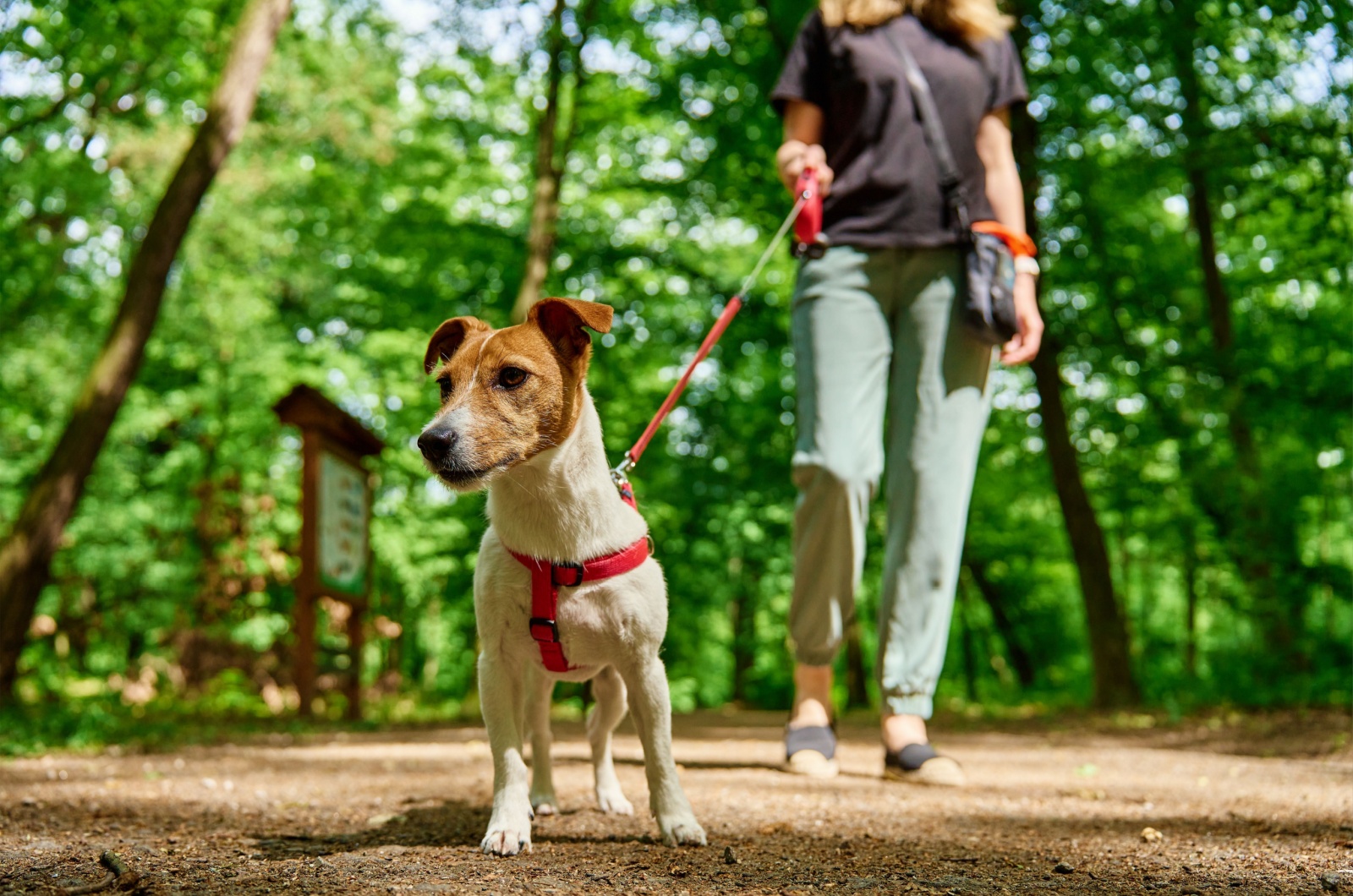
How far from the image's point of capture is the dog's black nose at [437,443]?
2584mm

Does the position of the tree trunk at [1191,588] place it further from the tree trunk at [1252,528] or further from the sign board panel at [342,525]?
the sign board panel at [342,525]

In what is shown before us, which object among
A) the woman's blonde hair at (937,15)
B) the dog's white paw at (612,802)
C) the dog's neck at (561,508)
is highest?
the woman's blonde hair at (937,15)

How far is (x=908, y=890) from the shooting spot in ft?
7.53

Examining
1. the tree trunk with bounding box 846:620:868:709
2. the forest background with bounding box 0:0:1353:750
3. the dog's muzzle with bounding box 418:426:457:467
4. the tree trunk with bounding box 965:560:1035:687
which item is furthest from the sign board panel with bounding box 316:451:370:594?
the tree trunk with bounding box 965:560:1035:687

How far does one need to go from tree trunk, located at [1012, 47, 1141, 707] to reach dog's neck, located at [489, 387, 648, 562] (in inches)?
329

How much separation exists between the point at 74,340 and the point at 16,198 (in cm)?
361

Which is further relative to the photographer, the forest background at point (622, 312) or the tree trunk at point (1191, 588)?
the tree trunk at point (1191, 588)

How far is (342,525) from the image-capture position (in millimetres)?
9969

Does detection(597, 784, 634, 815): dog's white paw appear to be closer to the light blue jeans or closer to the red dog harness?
the red dog harness

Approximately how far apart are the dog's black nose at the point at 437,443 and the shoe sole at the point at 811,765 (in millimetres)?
2237

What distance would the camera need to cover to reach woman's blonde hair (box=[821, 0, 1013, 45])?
4434 mm

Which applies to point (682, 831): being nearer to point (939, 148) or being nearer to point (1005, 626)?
point (939, 148)

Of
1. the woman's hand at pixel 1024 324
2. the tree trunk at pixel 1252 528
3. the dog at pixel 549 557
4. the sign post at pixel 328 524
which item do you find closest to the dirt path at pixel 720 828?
the dog at pixel 549 557

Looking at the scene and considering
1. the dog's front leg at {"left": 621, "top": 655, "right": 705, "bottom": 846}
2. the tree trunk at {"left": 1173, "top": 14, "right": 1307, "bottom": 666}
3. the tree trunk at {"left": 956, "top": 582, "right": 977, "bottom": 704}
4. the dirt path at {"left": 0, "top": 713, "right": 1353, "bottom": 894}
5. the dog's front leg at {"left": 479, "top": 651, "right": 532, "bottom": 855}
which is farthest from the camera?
the tree trunk at {"left": 956, "top": 582, "right": 977, "bottom": 704}
